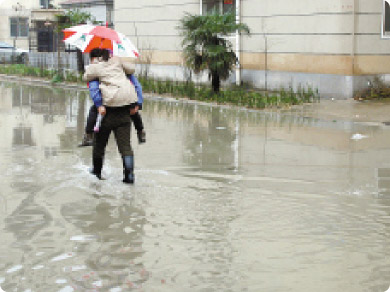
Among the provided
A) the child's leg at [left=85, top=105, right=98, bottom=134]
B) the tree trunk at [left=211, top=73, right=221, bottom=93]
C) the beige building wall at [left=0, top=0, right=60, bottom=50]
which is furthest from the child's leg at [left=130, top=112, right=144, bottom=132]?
the beige building wall at [left=0, top=0, right=60, bottom=50]

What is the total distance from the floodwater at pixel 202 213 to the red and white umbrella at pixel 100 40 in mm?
1628

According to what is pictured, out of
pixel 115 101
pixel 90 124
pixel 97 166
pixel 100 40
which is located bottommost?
pixel 97 166

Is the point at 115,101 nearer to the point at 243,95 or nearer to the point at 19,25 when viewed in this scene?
the point at 243,95

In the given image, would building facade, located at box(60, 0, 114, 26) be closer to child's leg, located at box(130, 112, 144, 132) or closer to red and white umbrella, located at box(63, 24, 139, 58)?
red and white umbrella, located at box(63, 24, 139, 58)

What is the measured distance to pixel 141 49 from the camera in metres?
27.6

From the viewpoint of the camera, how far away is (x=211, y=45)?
19.5 m

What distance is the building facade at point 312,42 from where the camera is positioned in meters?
19.2

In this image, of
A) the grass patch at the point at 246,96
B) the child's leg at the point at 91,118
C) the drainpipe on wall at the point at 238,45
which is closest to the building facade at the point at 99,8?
the drainpipe on wall at the point at 238,45

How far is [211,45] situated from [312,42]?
2855 millimetres

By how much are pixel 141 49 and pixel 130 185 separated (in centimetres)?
1912

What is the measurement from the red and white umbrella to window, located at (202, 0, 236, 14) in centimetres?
1389

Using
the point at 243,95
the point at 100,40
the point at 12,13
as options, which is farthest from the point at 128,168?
the point at 12,13

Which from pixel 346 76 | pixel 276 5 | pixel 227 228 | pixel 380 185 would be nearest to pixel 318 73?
pixel 346 76

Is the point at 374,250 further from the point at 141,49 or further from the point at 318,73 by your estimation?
the point at 141,49
